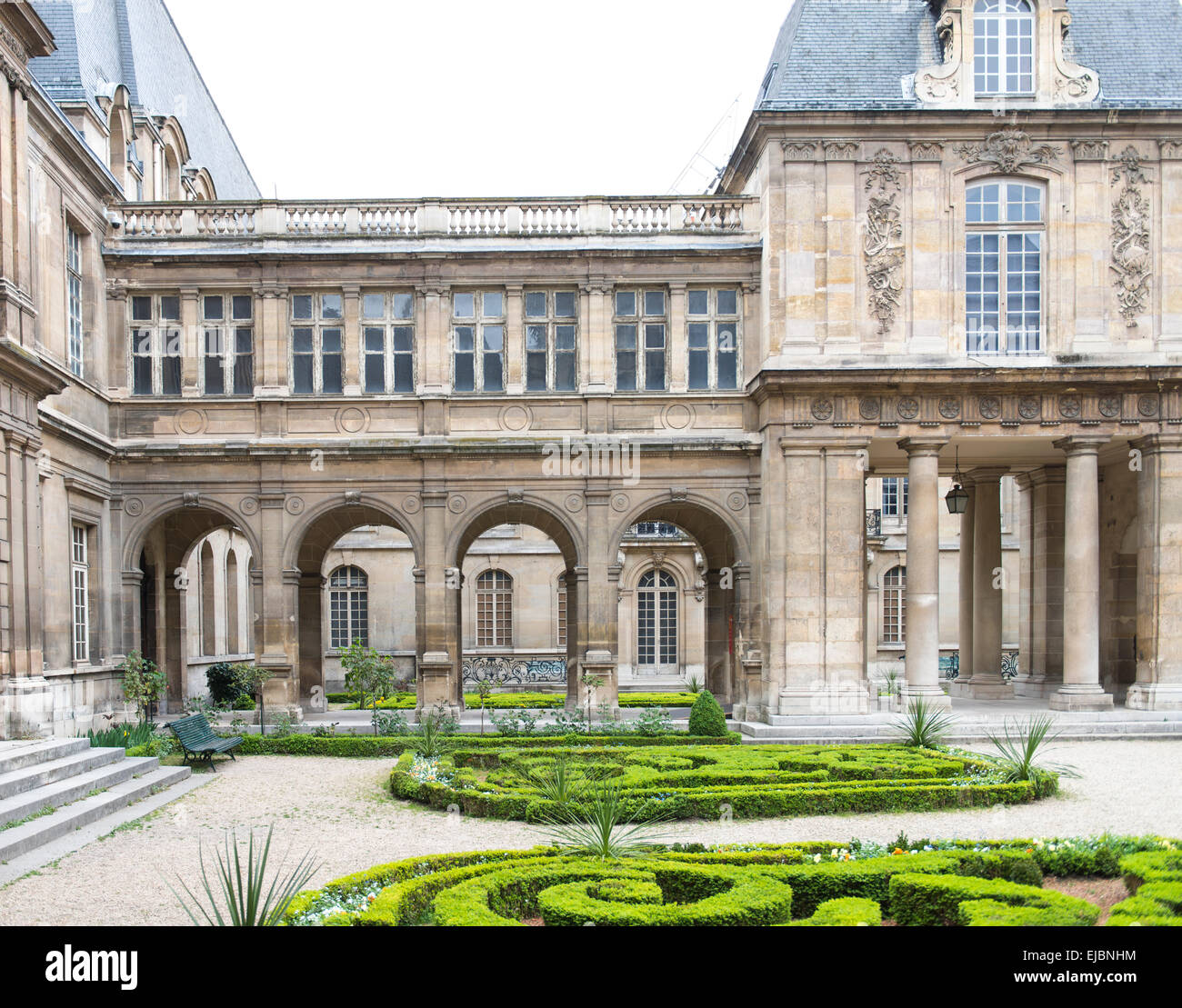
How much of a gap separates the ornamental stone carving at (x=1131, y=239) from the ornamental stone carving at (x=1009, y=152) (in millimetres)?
1392

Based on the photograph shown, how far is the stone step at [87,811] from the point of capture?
11008mm

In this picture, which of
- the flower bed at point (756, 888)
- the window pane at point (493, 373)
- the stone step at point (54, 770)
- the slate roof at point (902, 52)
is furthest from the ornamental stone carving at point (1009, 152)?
the stone step at point (54, 770)

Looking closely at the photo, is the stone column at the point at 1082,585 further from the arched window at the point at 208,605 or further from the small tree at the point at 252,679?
the arched window at the point at 208,605

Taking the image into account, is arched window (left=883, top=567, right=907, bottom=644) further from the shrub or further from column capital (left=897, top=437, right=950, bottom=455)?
the shrub

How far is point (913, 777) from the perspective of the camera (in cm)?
1410

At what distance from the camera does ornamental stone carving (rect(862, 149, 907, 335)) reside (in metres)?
21.1

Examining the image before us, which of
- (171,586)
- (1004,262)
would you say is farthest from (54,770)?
(1004,262)

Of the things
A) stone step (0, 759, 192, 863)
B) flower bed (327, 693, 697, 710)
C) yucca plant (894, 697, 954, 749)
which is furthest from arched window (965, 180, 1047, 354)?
stone step (0, 759, 192, 863)

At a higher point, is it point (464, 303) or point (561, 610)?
point (464, 303)

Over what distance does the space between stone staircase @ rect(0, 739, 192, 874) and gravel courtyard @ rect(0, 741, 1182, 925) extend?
0.51 metres

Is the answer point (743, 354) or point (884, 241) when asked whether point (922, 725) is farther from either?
point (884, 241)

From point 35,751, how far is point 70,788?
3.83ft

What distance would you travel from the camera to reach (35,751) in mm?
14102
